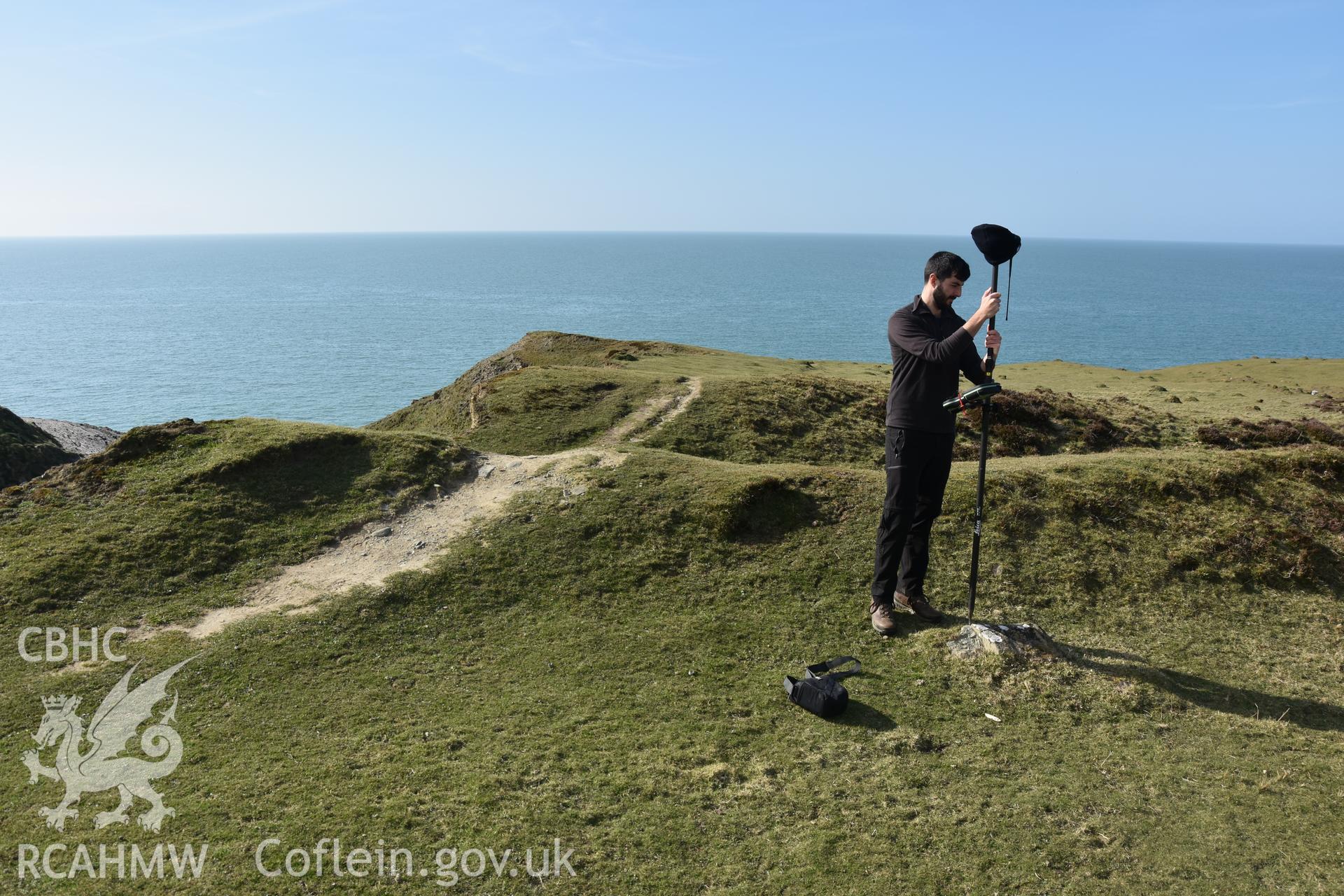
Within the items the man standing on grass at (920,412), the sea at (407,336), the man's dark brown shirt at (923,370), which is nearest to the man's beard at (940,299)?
the man standing on grass at (920,412)

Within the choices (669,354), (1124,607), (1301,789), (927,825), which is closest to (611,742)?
A: (927,825)

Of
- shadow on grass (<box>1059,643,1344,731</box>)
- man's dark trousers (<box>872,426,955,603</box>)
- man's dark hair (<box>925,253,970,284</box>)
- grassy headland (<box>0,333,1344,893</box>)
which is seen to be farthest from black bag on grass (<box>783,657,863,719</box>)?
man's dark hair (<box>925,253,970,284</box>)

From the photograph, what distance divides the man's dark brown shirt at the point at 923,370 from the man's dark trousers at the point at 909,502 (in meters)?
0.20

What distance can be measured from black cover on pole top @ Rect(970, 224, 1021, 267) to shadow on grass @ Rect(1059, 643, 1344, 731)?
571cm

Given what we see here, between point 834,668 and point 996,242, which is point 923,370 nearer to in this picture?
point 996,242

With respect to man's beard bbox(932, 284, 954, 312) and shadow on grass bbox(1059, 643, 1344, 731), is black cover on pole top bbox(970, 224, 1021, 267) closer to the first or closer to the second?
man's beard bbox(932, 284, 954, 312)

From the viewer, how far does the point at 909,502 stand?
1145 centimetres

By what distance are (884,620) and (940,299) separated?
4.76 metres

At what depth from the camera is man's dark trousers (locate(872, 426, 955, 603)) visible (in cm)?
1125

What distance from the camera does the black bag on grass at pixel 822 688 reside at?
10.1 metres

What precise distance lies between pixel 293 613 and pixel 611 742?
6.86 m

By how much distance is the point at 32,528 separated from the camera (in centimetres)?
1612

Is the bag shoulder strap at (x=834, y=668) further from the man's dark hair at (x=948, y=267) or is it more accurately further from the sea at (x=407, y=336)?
the sea at (x=407, y=336)

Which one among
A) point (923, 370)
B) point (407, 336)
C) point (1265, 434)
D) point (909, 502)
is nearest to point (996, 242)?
point (923, 370)
